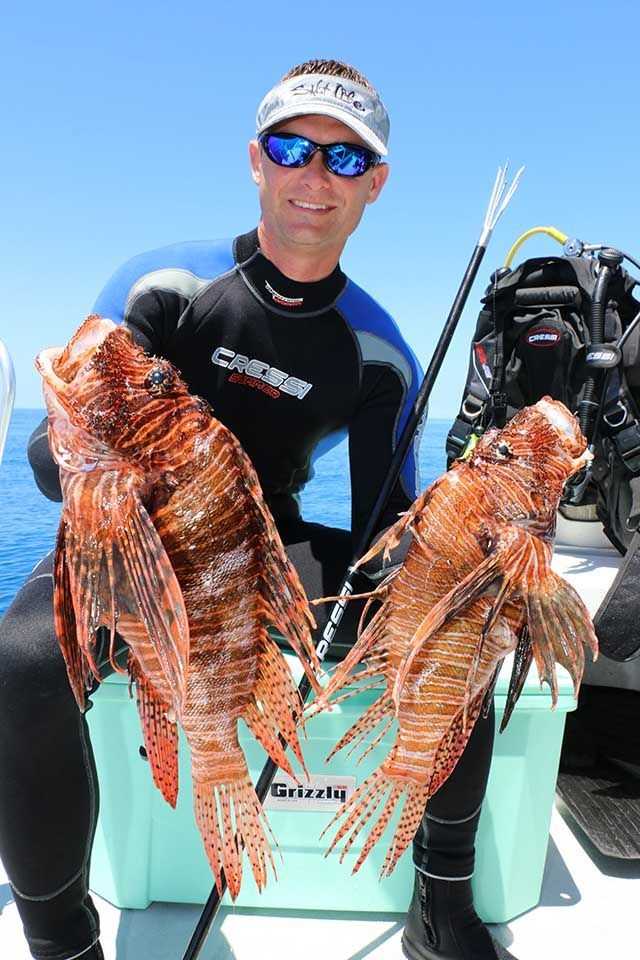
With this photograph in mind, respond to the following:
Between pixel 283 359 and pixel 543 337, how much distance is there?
8.78 feet

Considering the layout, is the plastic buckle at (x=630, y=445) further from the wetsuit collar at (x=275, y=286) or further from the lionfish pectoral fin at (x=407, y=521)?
the lionfish pectoral fin at (x=407, y=521)

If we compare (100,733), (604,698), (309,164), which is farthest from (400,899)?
(309,164)

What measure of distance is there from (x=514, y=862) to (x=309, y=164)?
2.53m

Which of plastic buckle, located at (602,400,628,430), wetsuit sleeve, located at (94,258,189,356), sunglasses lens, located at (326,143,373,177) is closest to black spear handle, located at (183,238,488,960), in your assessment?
sunglasses lens, located at (326,143,373,177)

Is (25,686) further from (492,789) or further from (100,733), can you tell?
(492,789)

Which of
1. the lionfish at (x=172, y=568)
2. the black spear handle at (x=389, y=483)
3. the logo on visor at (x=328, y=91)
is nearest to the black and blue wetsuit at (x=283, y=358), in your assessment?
the black spear handle at (x=389, y=483)

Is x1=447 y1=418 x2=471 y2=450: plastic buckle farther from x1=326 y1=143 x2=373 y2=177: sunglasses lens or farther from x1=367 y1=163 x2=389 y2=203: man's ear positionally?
x1=326 y1=143 x2=373 y2=177: sunglasses lens

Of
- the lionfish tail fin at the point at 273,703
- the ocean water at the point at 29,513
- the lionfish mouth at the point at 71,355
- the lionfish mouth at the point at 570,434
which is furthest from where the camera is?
the ocean water at the point at 29,513

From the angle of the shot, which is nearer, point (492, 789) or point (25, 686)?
point (25, 686)

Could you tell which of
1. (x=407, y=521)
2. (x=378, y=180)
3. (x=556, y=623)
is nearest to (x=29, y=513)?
(x=378, y=180)

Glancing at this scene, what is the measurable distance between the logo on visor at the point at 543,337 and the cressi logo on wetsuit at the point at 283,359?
2239mm

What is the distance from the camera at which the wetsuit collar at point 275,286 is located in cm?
280

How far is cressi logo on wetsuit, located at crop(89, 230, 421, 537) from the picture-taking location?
2.68 meters

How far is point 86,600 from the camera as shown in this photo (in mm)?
1506
